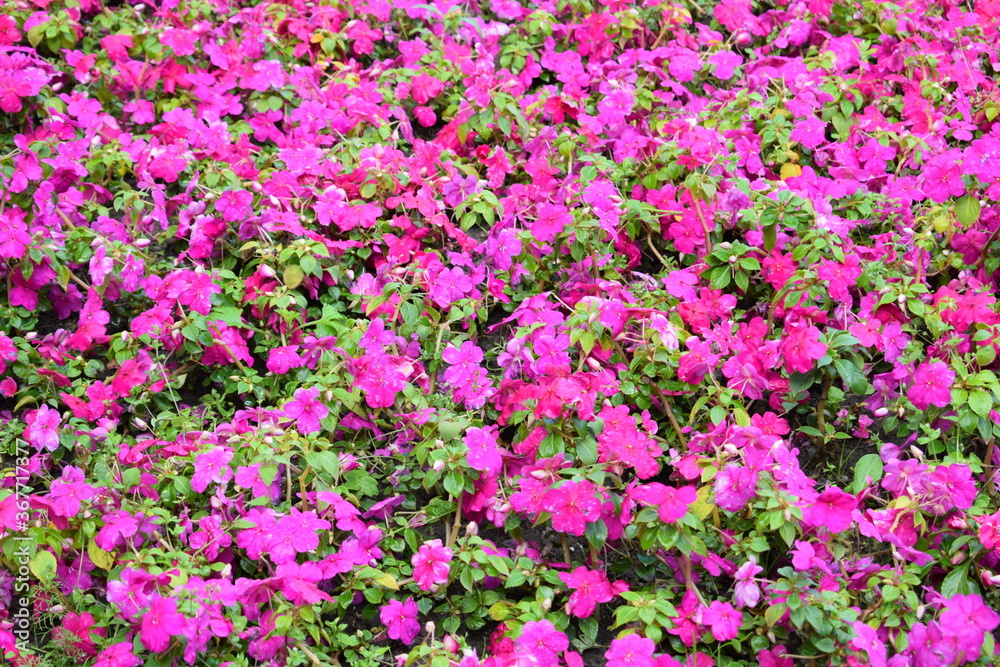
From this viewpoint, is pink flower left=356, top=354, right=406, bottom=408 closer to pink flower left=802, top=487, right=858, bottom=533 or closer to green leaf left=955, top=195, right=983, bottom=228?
pink flower left=802, top=487, right=858, bottom=533

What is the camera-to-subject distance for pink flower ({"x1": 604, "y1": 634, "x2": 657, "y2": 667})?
2.17 m

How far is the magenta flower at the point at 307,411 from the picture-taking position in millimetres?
2576

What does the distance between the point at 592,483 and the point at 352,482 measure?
686 mm

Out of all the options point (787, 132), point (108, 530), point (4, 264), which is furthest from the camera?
point (787, 132)

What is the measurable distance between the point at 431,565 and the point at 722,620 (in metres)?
0.68

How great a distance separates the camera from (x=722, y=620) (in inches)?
89.7

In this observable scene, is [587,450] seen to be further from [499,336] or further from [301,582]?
[499,336]

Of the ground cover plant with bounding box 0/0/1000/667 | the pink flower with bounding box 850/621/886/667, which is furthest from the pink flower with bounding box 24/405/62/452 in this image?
the pink flower with bounding box 850/621/886/667

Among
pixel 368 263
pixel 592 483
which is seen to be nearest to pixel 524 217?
pixel 368 263

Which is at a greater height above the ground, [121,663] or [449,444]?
[449,444]

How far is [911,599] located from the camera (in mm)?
2213

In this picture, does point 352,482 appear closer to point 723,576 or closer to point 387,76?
point 723,576

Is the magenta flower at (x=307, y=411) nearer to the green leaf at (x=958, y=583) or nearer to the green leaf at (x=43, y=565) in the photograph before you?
the green leaf at (x=43, y=565)

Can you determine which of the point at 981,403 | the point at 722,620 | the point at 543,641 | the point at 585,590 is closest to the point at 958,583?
the point at 981,403
